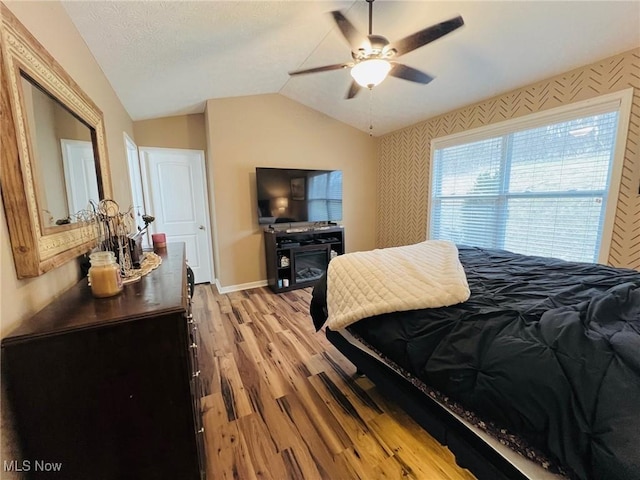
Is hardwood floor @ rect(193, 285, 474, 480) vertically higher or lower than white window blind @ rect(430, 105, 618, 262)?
lower

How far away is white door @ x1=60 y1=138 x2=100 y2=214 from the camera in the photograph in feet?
4.14

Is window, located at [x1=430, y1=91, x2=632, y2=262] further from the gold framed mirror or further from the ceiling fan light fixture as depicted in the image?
the gold framed mirror

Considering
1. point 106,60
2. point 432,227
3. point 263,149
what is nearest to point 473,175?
point 432,227

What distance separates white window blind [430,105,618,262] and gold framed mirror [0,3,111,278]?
3.73 metres

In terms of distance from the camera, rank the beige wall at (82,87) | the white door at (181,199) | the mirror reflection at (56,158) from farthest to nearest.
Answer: the white door at (181,199)
the mirror reflection at (56,158)
the beige wall at (82,87)

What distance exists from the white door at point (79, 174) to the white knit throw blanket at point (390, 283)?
1416 mm

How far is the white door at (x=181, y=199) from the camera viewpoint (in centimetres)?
358

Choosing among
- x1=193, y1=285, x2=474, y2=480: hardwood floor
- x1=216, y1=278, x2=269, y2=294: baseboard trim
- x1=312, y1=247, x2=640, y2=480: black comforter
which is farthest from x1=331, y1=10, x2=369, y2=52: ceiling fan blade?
x1=216, y1=278, x2=269, y2=294: baseboard trim

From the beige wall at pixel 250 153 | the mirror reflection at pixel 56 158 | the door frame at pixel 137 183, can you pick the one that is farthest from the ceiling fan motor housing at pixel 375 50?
the door frame at pixel 137 183

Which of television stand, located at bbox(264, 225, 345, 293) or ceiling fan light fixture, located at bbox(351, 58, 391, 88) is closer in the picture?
ceiling fan light fixture, located at bbox(351, 58, 391, 88)

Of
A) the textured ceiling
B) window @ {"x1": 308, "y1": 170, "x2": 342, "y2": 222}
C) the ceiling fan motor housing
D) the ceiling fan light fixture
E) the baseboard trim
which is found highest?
the textured ceiling

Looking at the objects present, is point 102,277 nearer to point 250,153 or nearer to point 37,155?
point 37,155

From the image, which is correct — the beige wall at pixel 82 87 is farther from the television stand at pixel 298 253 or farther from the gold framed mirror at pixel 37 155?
the television stand at pixel 298 253

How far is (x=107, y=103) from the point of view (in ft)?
7.09
